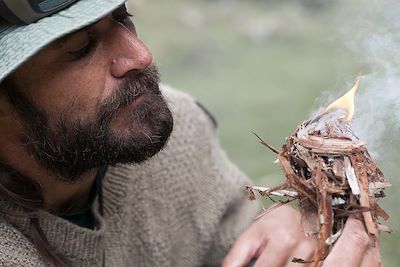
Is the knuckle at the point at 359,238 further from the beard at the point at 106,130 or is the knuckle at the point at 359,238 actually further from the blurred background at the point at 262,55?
the beard at the point at 106,130

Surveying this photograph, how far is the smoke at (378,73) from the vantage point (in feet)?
6.71

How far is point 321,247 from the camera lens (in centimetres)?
176

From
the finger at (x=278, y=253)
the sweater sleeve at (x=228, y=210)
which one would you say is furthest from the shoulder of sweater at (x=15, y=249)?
the sweater sleeve at (x=228, y=210)

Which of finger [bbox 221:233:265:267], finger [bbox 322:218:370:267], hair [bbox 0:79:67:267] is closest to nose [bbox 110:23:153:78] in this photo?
hair [bbox 0:79:67:267]

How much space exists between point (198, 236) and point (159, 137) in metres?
0.78

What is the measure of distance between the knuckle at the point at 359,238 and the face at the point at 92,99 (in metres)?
0.62

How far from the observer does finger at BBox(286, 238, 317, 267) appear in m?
1.91

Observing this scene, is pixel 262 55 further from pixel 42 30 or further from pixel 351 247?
pixel 351 247

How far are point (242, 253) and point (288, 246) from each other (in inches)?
4.7

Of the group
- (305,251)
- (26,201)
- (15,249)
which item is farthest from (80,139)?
(305,251)

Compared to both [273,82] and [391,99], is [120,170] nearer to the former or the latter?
[391,99]

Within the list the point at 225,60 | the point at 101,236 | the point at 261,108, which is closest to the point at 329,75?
the point at 261,108

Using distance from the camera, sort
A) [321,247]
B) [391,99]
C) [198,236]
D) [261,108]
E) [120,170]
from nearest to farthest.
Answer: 1. [321,247]
2. [391,99]
3. [120,170]
4. [198,236]
5. [261,108]

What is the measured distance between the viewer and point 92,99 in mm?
2076
